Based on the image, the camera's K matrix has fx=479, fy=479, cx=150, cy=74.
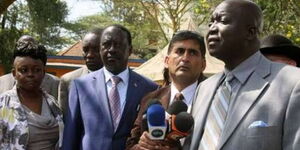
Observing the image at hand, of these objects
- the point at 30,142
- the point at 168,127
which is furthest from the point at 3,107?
the point at 168,127

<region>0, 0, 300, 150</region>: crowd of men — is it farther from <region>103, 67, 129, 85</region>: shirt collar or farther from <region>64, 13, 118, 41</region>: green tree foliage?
<region>64, 13, 118, 41</region>: green tree foliage

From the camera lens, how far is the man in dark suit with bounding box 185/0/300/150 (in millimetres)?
2418

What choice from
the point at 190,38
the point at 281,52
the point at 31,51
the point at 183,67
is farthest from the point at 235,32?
the point at 31,51

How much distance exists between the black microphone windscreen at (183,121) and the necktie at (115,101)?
111 centimetres

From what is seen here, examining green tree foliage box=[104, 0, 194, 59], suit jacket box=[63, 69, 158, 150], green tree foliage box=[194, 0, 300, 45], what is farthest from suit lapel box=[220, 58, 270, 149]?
green tree foliage box=[104, 0, 194, 59]

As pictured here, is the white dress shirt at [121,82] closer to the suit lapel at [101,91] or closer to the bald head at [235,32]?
the suit lapel at [101,91]

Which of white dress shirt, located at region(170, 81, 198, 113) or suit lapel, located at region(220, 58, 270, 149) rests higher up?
suit lapel, located at region(220, 58, 270, 149)

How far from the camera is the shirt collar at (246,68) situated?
2.68 meters

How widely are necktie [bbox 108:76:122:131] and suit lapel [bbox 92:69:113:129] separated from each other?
0.04m

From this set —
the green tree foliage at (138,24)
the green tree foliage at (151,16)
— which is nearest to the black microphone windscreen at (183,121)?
the green tree foliage at (151,16)

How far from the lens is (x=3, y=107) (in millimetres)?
3793

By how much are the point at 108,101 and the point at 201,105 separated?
1173 mm

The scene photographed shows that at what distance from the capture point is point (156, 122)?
2758 mm

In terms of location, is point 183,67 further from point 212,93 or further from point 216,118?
point 216,118
